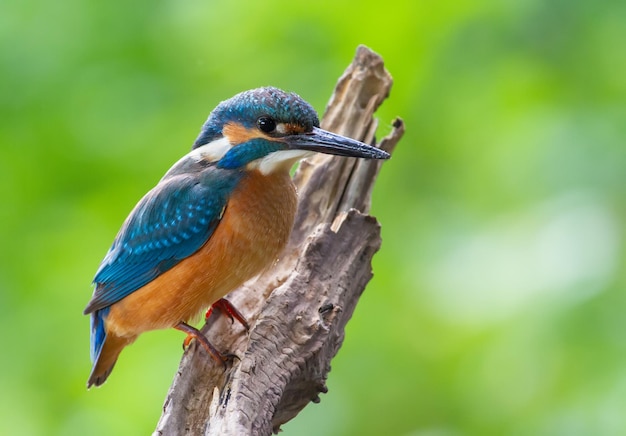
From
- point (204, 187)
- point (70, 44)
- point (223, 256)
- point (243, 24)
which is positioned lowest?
point (223, 256)

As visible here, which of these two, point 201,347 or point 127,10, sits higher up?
point 127,10

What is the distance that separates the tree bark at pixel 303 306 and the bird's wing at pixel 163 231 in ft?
0.99

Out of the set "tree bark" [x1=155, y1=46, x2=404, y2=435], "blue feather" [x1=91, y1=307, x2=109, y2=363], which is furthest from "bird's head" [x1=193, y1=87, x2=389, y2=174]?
"blue feather" [x1=91, y1=307, x2=109, y2=363]

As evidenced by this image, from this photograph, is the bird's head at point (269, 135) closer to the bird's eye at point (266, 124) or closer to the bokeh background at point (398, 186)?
the bird's eye at point (266, 124)

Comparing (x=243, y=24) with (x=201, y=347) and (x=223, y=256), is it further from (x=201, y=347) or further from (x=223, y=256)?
(x=201, y=347)

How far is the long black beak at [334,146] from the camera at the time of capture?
303 cm

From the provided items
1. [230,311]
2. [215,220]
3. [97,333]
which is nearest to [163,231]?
[215,220]

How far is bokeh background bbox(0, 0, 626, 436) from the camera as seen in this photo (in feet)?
11.6

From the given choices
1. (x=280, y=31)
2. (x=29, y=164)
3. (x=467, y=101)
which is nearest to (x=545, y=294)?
(x=467, y=101)

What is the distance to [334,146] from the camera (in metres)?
3.02

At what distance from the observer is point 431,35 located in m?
4.05

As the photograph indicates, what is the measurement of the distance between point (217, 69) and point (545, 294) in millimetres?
1911

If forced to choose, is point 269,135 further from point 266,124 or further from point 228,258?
point 228,258

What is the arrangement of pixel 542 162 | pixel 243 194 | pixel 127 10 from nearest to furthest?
pixel 243 194
pixel 542 162
pixel 127 10
